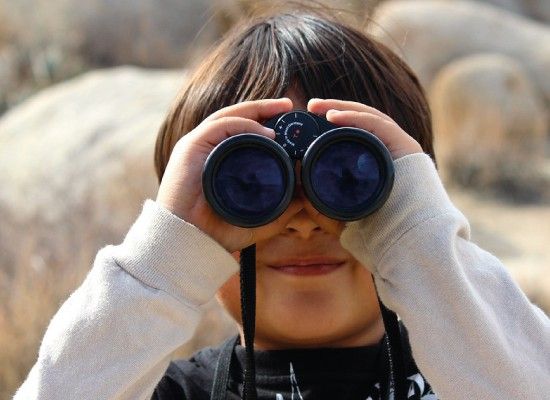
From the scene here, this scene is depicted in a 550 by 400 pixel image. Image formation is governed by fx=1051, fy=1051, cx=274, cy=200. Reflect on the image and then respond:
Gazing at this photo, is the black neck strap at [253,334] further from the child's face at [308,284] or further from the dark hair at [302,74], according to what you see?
the dark hair at [302,74]

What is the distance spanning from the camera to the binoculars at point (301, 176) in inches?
61.4

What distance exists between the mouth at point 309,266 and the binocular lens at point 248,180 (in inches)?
9.8

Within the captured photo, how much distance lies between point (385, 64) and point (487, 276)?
0.50 meters

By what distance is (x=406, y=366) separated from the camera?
191 cm

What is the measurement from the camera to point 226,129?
160 centimetres

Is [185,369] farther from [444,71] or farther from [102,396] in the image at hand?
[444,71]

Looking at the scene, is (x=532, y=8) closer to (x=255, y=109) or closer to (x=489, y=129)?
(x=489, y=129)

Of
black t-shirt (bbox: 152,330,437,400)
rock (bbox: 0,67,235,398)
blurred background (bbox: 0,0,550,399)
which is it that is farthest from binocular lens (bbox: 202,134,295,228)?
rock (bbox: 0,67,235,398)

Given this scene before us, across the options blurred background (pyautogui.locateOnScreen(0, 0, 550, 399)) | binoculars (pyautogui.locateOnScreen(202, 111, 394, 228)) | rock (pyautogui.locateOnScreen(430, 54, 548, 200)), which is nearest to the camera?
binoculars (pyautogui.locateOnScreen(202, 111, 394, 228))

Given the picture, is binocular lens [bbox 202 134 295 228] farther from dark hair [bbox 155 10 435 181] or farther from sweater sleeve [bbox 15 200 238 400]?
dark hair [bbox 155 10 435 181]

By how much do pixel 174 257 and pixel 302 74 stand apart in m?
0.44

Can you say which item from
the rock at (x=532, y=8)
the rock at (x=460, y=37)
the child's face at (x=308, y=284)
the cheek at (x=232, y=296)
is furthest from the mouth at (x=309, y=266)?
the rock at (x=532, y=8)

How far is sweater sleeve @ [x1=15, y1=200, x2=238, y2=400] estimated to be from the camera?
1581 mm

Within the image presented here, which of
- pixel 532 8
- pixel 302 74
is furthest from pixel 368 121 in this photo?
pixel 532 8
